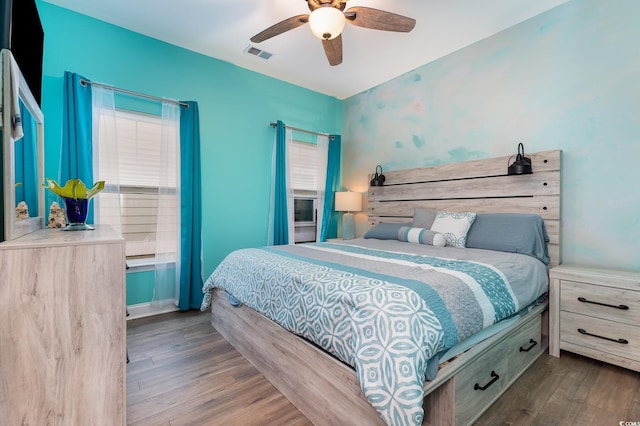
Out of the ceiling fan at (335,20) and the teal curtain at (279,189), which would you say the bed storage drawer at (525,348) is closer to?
the ceiling fan at (335,20)

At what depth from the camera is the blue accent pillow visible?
92.4 inches

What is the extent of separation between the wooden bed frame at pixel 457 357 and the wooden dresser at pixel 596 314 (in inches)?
5.6

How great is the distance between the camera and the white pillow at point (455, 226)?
2.62 m

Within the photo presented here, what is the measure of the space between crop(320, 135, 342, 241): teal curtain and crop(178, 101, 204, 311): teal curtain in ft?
5.89

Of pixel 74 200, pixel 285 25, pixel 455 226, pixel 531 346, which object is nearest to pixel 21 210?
pixel 74 200

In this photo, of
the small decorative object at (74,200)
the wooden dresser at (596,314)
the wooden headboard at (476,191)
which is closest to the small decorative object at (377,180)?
the wooden headboard at (476,191)

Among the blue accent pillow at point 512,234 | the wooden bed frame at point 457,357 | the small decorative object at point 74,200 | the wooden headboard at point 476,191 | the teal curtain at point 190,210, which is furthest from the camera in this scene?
the teal curtain at point 190,210

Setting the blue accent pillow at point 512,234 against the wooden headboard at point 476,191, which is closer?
the blue accent pillow at point 512,234

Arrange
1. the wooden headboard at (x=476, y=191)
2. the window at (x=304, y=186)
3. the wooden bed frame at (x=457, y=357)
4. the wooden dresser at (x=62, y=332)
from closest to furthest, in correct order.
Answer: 1. the wooden dresser at (x=62, y=332)
2. the wooden bed frame at (x=457, y=357)
3. the wooden headboard at (x=476, y=191)
4. the window at (x=304, y=186)

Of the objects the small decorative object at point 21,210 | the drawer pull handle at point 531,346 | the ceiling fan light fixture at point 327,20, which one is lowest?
the drawer pull handle at point 531,346

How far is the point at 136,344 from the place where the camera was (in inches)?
91.0

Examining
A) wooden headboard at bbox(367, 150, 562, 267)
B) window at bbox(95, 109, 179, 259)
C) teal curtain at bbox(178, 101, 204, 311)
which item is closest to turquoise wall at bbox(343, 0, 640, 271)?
wooden headboard at bbox(367, 150, 562, 267)

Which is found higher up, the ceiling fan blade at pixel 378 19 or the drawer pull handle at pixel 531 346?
the ceiling fan blade at pixel 378 19

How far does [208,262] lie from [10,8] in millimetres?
2551
